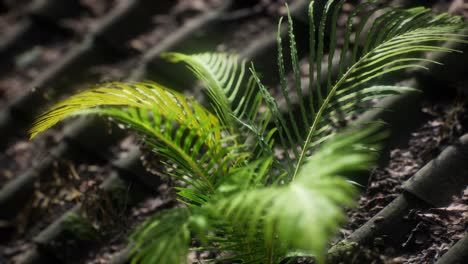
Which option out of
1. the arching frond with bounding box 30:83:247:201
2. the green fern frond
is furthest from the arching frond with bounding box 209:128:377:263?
the arching frond with bounding box 30:83:247:201

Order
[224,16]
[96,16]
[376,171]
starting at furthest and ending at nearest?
[96,16]
[224,16]
[376,171]

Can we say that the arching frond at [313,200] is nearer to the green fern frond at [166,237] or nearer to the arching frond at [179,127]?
the green fern frond at [166,237]

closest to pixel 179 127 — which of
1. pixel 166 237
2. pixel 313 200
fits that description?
pixel 166 237

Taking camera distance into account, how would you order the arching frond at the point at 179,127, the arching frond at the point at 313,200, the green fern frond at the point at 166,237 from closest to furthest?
the arching frond at the point at 313,200 < the green fern frond at the point at 166,237 < the arching frond at the point at 179,127

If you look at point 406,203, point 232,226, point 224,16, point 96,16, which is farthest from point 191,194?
point 96,16

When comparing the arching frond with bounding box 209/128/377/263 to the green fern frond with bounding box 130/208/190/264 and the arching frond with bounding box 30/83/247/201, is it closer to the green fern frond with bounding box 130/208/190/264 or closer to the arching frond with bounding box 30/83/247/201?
the green fern frond with bounding box 130/208/190/264

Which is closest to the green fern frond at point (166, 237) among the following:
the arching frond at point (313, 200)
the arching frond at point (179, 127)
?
the arching frond at point (313, 200)

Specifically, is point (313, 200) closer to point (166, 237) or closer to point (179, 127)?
point (166, 237)

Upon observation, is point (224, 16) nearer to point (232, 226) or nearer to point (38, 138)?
point (38, 138)
